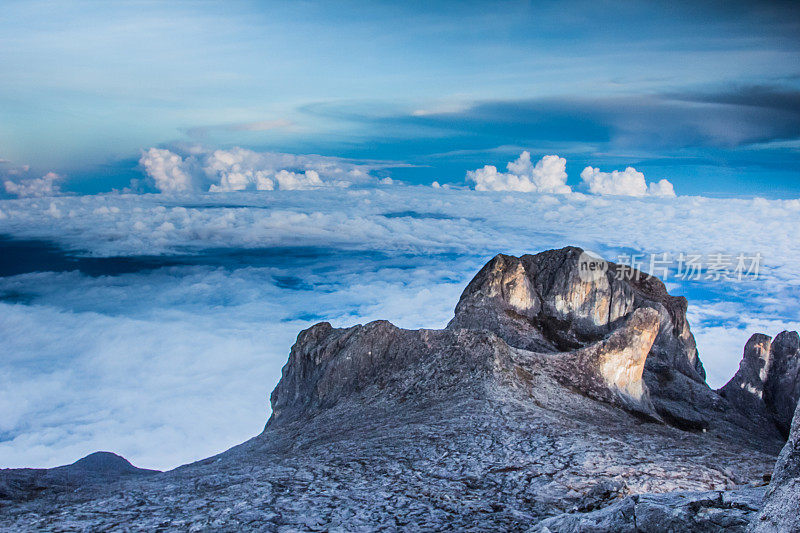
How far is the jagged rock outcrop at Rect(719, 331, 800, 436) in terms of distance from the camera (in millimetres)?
83875

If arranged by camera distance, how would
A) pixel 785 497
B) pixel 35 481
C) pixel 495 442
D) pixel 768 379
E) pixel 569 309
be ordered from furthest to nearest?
pixel 569 309, pixel 768 379, pixel 35 481, pixel 495 442, pixel 785 497

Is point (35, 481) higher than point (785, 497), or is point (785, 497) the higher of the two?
point (785, 497)

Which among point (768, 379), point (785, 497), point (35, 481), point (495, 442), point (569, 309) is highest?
point (785, 497)

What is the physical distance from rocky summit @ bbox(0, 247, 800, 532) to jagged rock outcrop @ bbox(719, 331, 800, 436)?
0.28 meters

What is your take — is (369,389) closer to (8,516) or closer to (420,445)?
(420,445)

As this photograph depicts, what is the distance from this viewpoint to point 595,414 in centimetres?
4900

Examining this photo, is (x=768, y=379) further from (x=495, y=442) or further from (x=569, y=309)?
(x=495, y=442)

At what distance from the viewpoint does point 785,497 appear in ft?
46.1

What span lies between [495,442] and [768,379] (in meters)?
76.0

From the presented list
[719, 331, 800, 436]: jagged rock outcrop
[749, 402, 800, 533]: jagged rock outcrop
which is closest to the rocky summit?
[749, 402, 800, 533]: jagged rock outcrop

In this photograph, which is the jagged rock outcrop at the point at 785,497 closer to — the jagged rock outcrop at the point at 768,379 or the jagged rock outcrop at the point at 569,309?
the jagged rock outcrop at the point at 569,309

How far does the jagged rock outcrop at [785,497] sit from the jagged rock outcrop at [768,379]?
8048 cm

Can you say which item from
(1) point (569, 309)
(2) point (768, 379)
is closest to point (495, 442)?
(1) point (569, 309)

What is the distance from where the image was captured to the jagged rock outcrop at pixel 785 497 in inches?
530
